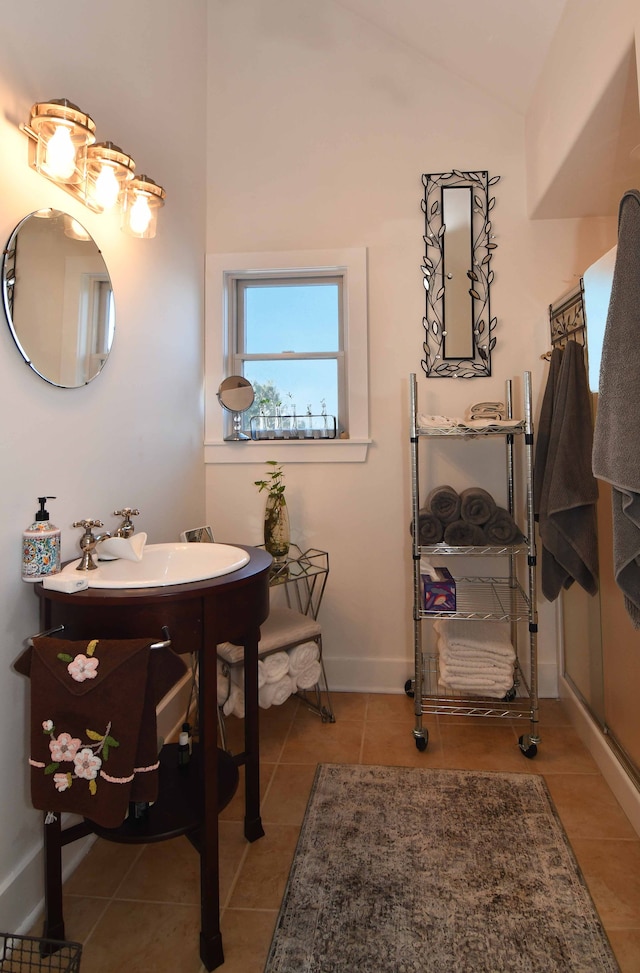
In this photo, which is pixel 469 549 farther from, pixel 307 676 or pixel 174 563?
pixel 174 563

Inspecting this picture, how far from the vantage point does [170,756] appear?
161 centimetres

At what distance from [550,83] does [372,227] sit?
2.80ft

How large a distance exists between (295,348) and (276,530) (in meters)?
0.93

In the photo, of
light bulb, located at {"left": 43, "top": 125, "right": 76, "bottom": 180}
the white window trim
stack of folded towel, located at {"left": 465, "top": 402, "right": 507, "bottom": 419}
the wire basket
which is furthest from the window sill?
the wire basket

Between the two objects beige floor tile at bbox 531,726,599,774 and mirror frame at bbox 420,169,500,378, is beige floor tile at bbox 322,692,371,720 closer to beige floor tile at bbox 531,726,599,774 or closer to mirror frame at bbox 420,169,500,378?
beige floor tile at bbox 531,726,599,774

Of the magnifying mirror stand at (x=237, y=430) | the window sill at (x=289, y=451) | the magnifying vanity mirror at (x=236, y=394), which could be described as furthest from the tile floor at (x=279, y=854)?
the magnifying vanity mirror at (x=236, y=394)

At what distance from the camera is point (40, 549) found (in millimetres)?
1293

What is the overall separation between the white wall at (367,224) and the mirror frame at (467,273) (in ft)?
0.13

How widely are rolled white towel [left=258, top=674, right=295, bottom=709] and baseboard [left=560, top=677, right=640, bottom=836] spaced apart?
113 cm

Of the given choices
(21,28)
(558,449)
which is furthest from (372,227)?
(21,28)

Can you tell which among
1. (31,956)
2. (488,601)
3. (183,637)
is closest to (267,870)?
(31,956)

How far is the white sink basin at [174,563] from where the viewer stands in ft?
4.82

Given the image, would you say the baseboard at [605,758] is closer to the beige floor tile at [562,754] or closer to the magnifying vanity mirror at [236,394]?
the beige floor tile at [562,754]

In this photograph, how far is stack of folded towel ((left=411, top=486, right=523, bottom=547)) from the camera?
2105mm
